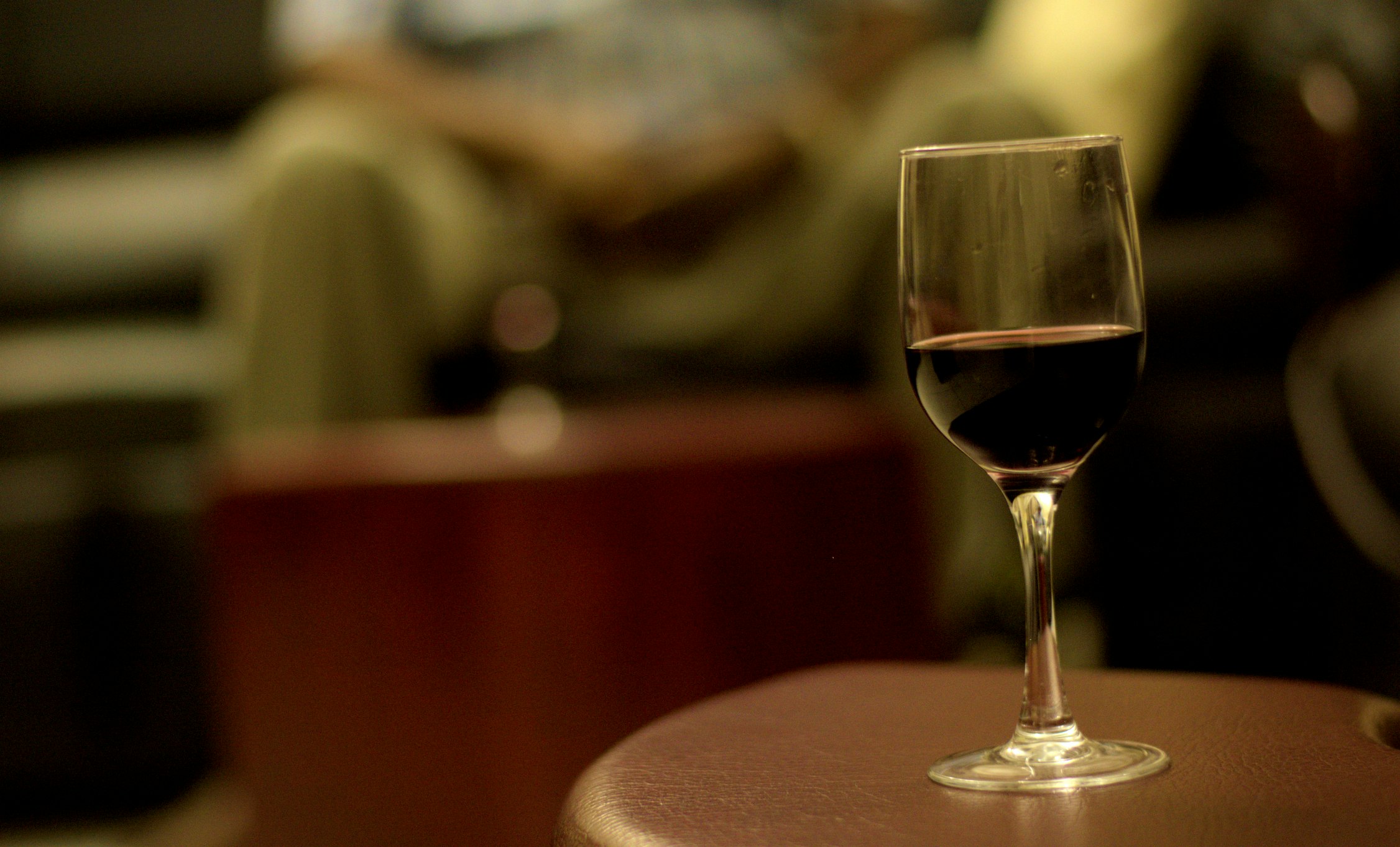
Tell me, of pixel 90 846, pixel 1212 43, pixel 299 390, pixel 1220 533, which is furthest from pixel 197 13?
pixel 1220 533

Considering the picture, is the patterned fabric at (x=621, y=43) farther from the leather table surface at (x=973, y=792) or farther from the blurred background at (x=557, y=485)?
the leather table surface at (x=973, y=792)

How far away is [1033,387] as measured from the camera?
57 cm

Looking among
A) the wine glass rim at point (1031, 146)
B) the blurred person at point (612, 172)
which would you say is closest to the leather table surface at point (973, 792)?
the wine glass rim at point (1031, 146)

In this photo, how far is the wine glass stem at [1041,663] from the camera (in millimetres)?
580

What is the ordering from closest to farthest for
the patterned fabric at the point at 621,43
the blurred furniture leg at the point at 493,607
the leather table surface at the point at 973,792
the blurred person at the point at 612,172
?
1. the leather table surface at the point at 973,792
2. the blurred furniture leg at the point at 493,607
3. the blurred person at the point at 612,172
4. the patterned fabric at the point at 621,43

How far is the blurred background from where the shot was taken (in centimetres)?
118

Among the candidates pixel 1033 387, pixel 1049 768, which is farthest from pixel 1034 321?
pixel 1049 768

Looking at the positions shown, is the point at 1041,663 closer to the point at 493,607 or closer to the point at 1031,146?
the point at 1031,146

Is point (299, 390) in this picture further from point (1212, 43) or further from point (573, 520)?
point (1212, 43)

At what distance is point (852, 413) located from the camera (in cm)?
130

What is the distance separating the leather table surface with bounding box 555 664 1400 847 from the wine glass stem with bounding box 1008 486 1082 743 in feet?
0.12

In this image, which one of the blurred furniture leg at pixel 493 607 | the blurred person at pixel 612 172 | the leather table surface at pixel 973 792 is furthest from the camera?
the blurred person at pixel 612 172

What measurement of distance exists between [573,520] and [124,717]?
1.09m

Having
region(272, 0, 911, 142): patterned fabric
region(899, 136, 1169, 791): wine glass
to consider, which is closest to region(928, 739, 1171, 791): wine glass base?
region(899, 136, 1169, 791): wine glass
